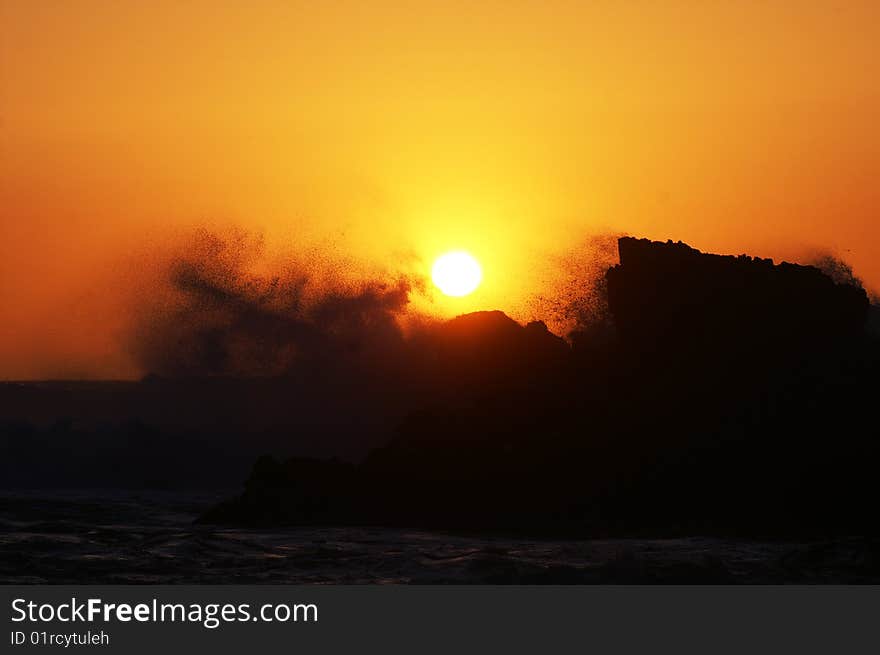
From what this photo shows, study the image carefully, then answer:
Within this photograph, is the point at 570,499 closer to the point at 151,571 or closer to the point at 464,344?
the point at 464,344

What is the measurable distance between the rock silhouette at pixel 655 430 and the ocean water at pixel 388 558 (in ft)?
14.1

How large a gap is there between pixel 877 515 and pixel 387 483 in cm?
2348

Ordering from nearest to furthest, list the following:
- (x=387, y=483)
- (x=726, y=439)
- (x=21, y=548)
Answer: (x=21, y=548) < (x=726, y=439) < (x=387, y=483)

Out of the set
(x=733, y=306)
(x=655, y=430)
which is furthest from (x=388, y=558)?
(x=733, y=306)

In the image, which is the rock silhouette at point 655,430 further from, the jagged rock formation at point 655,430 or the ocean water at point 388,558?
the ocean water at point 388,558

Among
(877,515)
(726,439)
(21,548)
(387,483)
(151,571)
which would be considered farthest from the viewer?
(387,483)

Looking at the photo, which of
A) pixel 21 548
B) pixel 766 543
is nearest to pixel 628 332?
pixel 766 543

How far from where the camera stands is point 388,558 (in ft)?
169

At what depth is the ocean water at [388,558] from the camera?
45.3 m

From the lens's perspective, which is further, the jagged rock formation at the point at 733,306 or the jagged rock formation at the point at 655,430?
the jagged rock formation at the point at 733,306

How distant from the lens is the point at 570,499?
6788cm

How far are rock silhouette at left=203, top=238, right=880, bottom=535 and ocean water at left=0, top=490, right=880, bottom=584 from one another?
431cm

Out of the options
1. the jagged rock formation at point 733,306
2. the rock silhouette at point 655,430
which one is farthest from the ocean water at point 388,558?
the jagged rock formation at point 733,306

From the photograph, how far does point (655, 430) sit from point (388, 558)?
22.9 m
